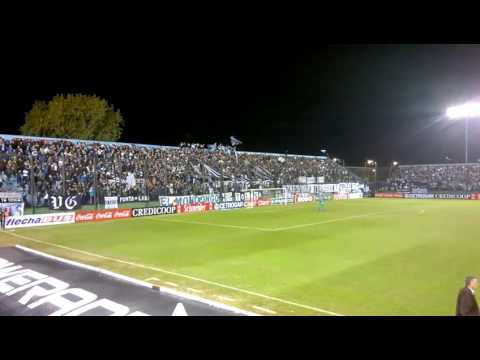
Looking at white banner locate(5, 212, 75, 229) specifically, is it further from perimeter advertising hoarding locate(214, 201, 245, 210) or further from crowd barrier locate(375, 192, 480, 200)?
crowd barrier locate(375, 192, 480, 200)

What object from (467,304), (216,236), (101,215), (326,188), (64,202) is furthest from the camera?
(326,188)

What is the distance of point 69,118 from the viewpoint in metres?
55.8

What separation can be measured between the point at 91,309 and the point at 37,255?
22.4ft

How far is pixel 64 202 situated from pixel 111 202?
3636 millimetres

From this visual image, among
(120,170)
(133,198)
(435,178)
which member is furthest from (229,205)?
(435,178)

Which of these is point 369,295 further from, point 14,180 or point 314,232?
point 14,180

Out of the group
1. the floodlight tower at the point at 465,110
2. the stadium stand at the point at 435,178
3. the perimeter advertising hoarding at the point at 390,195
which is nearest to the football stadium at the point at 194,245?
the perimeter advertising hoarding at the point at 390,195

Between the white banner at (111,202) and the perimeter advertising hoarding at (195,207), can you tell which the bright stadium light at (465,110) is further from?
the white banner at (111,202)

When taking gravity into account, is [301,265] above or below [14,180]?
below

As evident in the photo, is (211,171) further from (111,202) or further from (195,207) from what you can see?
(111,202)

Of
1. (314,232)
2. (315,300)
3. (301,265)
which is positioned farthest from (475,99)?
(315,300)

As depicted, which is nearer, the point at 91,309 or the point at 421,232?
the point at 91,309
